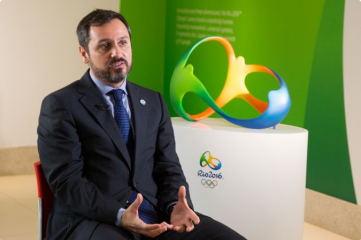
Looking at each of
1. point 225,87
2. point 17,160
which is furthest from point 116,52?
point 17,160

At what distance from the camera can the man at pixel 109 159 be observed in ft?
8.87

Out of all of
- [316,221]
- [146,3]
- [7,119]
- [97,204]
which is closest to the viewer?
[97,204]

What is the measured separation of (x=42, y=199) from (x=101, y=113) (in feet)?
1.45

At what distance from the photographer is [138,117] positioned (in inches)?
116

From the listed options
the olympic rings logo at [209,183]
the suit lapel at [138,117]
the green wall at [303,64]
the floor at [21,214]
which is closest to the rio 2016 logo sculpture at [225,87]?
the olympic rings logo at [209,183]

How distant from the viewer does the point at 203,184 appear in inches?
172

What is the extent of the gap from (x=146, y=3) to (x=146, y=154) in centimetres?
489

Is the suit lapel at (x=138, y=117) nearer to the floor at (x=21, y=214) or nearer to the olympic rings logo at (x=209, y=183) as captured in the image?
the olympic rings logo at (x=209, y=183)

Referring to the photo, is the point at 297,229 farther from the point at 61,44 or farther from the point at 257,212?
the point at 61,44

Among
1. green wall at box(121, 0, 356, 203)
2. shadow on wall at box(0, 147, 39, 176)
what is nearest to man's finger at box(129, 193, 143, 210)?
green wall at box(121, 0, 356, 203)

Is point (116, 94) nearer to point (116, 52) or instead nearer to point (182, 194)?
point (116, 52)

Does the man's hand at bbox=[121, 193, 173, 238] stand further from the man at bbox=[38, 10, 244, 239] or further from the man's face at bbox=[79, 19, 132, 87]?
the man's face at bbox=[79, 19, 132, 87]

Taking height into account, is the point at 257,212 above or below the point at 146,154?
below

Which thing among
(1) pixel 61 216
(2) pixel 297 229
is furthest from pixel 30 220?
(1) pixel 61 216
